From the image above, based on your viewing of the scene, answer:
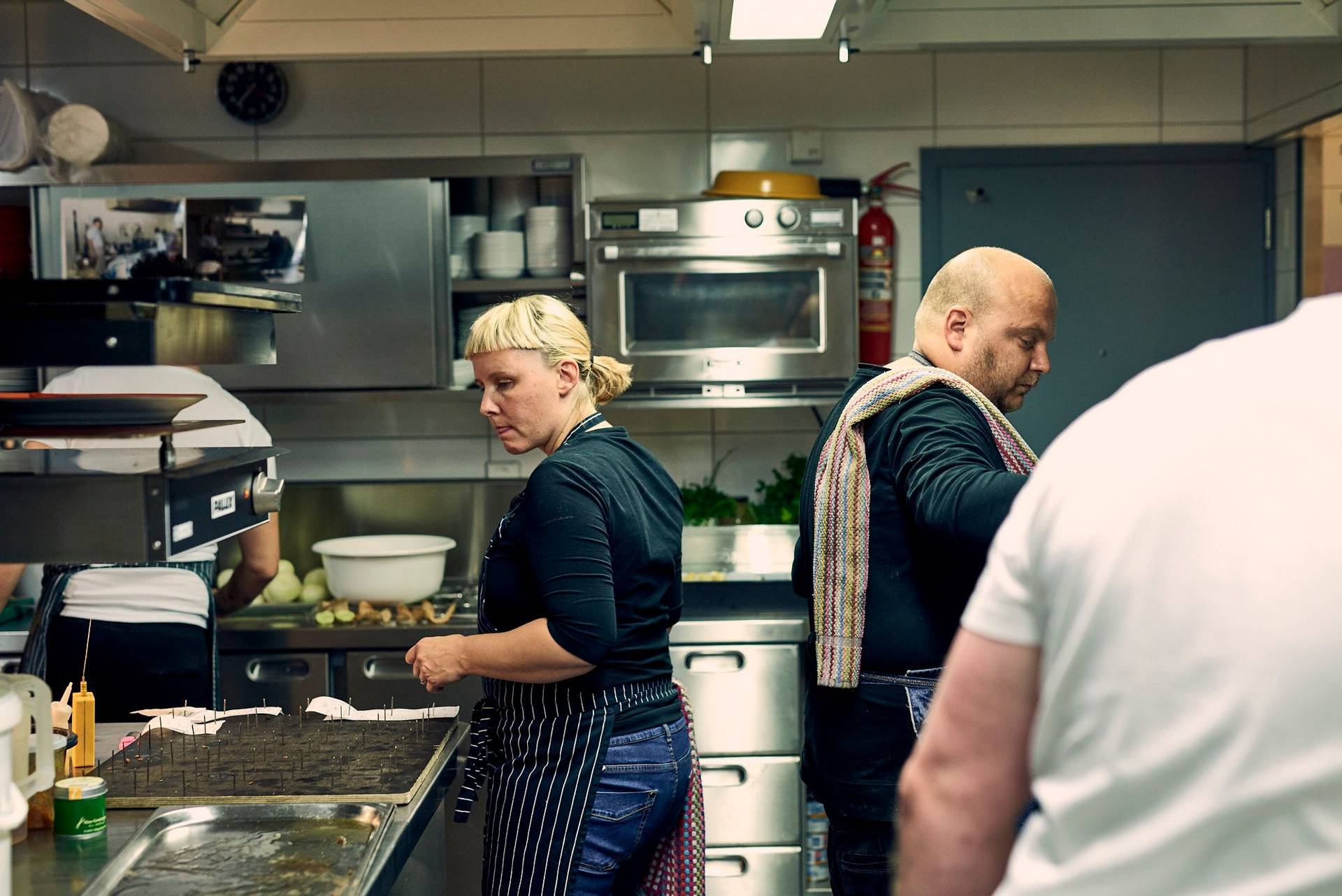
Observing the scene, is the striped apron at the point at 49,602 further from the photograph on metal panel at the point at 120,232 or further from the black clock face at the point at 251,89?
the black clock face at the point at 251,89

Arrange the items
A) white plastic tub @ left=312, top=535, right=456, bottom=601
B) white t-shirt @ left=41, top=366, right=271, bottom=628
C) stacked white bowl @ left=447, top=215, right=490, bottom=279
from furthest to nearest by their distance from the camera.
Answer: stacked white bowl @ left=447, top=215, right=490, bottom=279, white plastic tub @ left=312, top=535, right=456, bottom=601, white t-shirt @ left=41, top=366, right=271, bottom=628

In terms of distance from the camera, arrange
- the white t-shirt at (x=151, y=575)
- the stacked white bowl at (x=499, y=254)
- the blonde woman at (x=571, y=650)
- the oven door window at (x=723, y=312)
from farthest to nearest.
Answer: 1. the stacked white bowl at (x=499, y=254)
2. the oven door window at (x=723, y=312)
3. the white t-shirt at (x=151, y=575)
4. the blonde woman at (x=571, y=650)

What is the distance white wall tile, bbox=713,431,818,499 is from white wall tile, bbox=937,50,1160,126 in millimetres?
1043

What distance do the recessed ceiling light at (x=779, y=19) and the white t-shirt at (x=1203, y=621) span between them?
7.13 ft

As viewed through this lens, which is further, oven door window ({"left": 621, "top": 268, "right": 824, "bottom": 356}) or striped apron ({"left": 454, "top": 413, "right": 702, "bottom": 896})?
oven door window ({"left": 621, "top": 268, "right": 824, "bottom": 356})

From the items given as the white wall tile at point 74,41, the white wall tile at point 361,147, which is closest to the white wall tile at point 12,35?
the white wall tile at point 74,41

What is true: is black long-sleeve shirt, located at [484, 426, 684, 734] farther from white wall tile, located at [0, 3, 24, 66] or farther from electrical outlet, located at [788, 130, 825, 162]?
white wall tile, located at [0, 3, 24, 66]

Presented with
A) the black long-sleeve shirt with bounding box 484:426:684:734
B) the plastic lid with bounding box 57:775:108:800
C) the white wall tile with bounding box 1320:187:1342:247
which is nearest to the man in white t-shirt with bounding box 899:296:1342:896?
the black long-sleeve shirt with bounding box 484:426:684:734

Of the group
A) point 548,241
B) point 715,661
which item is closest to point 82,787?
point 715,661

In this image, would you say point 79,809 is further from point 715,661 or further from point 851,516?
point 715,661

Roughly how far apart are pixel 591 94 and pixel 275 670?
6.10 ft

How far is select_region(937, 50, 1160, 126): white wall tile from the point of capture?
381 centimetres

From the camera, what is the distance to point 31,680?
1606 mm

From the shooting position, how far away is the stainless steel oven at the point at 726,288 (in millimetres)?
3396
